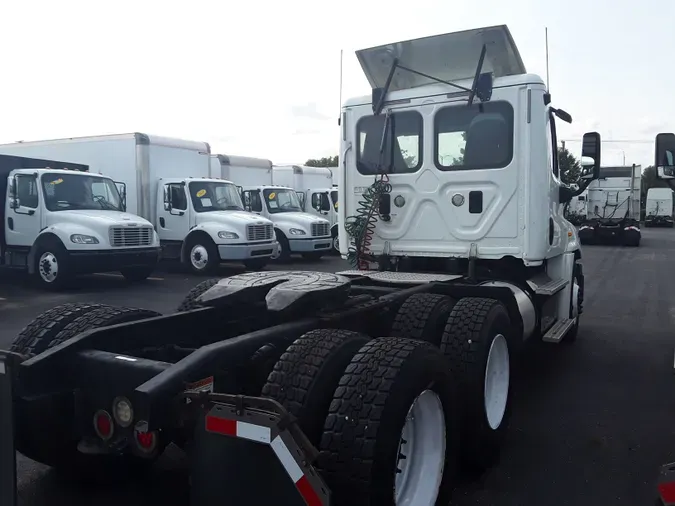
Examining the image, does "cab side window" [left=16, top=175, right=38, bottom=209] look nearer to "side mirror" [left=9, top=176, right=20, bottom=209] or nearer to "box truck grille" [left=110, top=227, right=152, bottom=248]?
"side mirror" [left=9, top=176, right=20, bottom=209]

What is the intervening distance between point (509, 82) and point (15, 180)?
443 inches

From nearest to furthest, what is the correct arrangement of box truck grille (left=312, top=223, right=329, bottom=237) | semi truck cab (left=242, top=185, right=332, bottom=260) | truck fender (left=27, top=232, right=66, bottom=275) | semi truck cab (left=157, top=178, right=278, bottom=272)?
truck fender (left=27, top=232, right=66, bottom=275) < semi truck cab (left=157, top=178, right=278, bottom=272) < semi truck cab (left=242, top=185, right=332, bottom=260) < box truck grille (left=312, top=223, right=329, bottom=237)

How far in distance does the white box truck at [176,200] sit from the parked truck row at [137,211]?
0.08ft

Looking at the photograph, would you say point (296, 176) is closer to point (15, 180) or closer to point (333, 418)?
point (15, 180)

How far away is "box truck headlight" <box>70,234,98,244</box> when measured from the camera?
12.2m

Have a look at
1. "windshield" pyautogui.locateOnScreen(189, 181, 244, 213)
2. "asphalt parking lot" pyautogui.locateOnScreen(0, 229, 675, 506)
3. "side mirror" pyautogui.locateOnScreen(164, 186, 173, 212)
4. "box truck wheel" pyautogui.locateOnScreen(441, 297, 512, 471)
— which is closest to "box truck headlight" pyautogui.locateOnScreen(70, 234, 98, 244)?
"asphalt parking lot" pyautogui.locateOnScreen(0, 229, 675, 506)

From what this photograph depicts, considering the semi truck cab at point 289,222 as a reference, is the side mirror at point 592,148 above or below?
above

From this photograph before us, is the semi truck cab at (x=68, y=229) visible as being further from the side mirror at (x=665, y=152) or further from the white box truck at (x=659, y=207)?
the white box truck at (x=659, y=207)

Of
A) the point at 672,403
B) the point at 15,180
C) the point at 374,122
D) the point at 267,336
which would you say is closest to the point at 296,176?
the point at 15,180

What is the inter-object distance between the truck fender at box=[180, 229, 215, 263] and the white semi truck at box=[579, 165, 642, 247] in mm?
18559

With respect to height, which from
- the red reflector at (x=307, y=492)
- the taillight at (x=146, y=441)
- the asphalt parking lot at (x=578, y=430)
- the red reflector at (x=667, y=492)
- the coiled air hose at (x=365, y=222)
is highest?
the coiled air hose at (x=365, y=222)

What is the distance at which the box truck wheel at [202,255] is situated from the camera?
15.1 metres

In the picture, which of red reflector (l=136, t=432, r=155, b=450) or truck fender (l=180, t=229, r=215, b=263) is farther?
truck fender (l=180, t=229, r=215, b=263)

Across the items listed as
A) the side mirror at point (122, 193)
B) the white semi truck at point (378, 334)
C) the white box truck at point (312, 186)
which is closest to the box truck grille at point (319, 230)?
the white box truck at point (312, 186)
